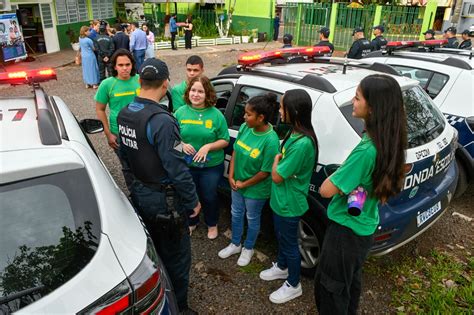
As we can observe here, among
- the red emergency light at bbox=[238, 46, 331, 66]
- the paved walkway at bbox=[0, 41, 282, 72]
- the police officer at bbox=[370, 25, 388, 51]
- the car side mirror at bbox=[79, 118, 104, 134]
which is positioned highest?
the red emergency light at bbox=[238, 46, 331, 66]

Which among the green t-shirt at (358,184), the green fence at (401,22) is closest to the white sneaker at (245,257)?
the green t-shirt at (358,184)

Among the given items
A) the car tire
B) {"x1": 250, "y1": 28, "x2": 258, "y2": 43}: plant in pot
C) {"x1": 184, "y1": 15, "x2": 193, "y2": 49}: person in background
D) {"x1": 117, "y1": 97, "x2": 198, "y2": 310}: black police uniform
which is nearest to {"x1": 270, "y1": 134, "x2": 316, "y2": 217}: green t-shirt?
{"x1": 117, "y1": 97, "x2": 198, "y2": 310}: black police uniform

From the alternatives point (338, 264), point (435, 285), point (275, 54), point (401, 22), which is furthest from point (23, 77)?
point (401, 22)

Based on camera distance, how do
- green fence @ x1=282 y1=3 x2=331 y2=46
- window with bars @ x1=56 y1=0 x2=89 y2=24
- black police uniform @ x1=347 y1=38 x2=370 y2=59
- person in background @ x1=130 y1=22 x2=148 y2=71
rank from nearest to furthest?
black police uniform @ x1=347 y1=38 x2=370 y2=59 < person in background @ x1=130 y1=22 x2=148 y2=71 < window with bars @ x1=56 y1=0 x2=89 y2=24 < green fence @ x1=282 y1=3 x2=331 y2=46

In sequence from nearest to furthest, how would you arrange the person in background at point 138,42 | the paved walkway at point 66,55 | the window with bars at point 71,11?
the person in background at point 138,42 → the paved walkway at point 66,55 → the window with bars at point 71,11

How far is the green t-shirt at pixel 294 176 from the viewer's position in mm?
2426

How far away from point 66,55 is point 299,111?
46.4 ft

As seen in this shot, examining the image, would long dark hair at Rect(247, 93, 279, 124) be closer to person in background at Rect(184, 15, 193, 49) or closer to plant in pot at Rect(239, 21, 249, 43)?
person in background at Rect(184, 15, 193, 49)

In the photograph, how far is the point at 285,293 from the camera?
9.50 feet

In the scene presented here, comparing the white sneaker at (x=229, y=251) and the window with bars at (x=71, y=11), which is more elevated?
the window with bars at (x=71, y=11)

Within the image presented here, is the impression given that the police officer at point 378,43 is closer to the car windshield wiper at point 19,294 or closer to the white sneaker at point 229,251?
the white sneaker at point 229,251

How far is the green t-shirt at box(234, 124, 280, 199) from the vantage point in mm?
2838

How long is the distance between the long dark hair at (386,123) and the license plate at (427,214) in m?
1.18

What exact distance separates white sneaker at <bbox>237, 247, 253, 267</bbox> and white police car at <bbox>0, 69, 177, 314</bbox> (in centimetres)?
150
